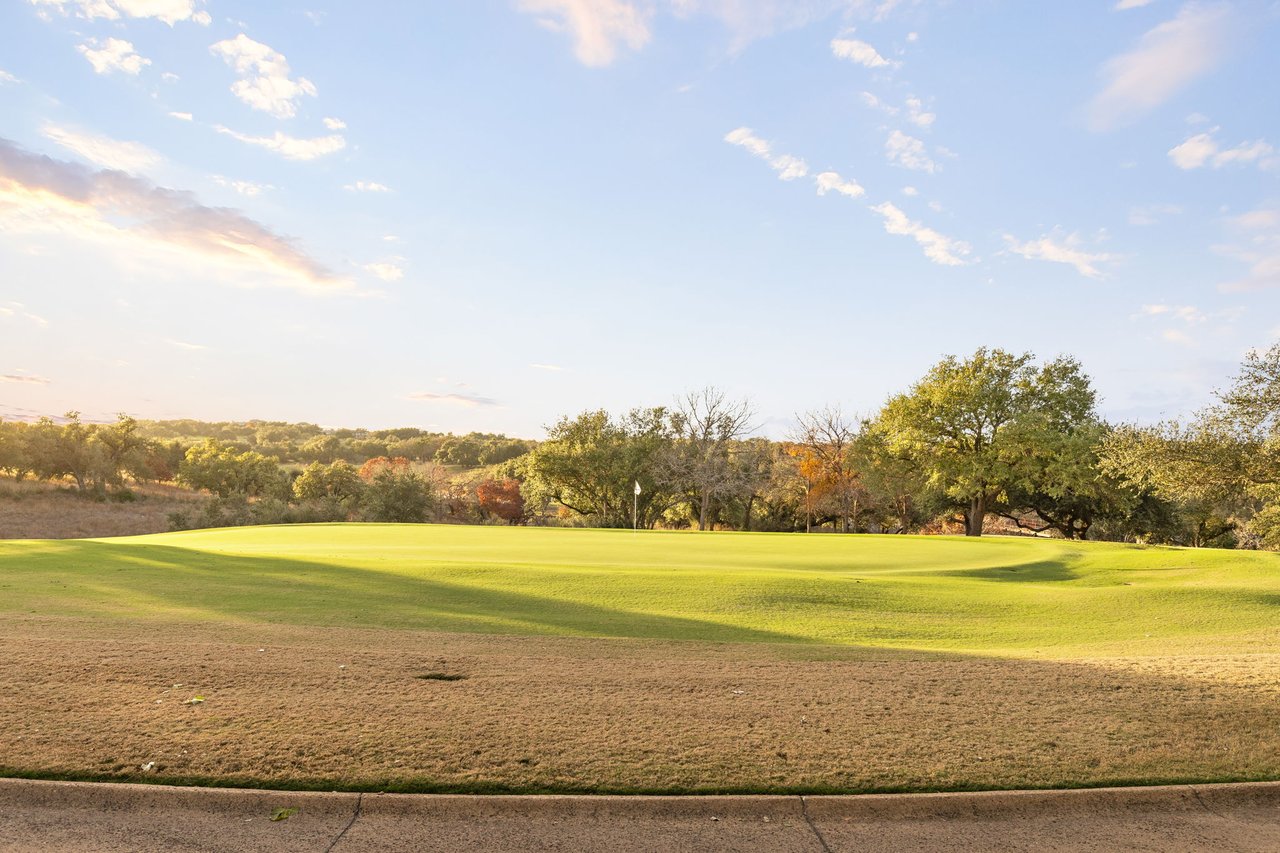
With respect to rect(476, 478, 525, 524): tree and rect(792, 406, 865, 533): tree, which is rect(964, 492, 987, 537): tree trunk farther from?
rect(476, 478, 525, 524): tree

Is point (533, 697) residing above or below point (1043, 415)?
below

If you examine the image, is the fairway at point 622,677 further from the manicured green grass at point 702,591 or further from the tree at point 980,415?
the tree at point 980,415

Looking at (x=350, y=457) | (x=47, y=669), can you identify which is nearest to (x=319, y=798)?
(x=47, y=669)

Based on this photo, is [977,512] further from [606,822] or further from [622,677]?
[606,822]

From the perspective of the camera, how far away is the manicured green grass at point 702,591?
12.2 meters

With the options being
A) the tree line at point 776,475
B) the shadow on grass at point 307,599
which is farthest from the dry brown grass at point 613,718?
the tree line at point 776,475

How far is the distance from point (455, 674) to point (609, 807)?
334 centimetres

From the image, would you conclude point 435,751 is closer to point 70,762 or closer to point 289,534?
point 70,762

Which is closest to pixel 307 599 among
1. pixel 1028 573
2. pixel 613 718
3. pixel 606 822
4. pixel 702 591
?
pixel 702 591

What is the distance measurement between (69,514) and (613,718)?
59.4 meters

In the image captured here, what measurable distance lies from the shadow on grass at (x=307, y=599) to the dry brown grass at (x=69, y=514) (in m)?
39.1

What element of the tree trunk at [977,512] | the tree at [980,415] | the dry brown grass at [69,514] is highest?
the tree at [980,415]

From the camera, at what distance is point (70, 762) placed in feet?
18.1

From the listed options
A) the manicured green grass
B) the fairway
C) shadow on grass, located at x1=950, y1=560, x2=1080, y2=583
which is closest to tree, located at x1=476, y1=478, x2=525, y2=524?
the manicured green grass
